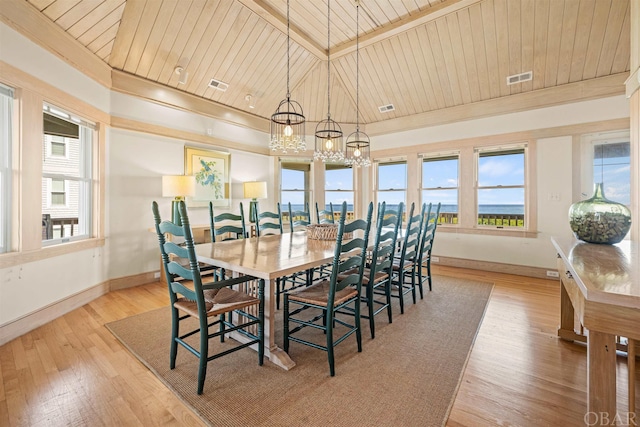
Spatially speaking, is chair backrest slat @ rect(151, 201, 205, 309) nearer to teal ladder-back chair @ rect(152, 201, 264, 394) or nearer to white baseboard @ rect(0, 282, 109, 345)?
teal ladder-back chair @ rect(152, 201, 264, 394)

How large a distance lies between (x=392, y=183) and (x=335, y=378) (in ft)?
16.1

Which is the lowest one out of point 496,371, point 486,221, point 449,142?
point 496,371

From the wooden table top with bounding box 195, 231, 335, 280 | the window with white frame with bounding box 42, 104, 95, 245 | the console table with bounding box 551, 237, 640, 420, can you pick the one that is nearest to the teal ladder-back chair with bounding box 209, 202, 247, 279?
the wooden table top with bounding box 195, 231, 335, 280

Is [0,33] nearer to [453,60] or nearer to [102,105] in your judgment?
[102,105]

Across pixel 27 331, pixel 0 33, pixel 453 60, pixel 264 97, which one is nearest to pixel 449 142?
pixel 453 60

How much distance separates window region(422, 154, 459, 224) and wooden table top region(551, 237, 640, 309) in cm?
365

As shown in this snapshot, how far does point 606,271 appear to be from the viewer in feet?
4.04

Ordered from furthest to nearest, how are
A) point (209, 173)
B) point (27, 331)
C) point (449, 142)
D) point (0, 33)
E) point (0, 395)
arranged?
point (449, 142)
point (209, 173)
point (27, 331)
point (0, 33)
point (0, 395)

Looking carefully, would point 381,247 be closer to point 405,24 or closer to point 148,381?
point 148,381

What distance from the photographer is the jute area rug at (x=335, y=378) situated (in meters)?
1.59

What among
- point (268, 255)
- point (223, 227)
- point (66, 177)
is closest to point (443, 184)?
point (223, 227)

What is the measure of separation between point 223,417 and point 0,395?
1.43m

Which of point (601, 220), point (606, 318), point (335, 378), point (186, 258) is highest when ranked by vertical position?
point (601, 220)

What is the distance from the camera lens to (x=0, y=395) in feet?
5.70
